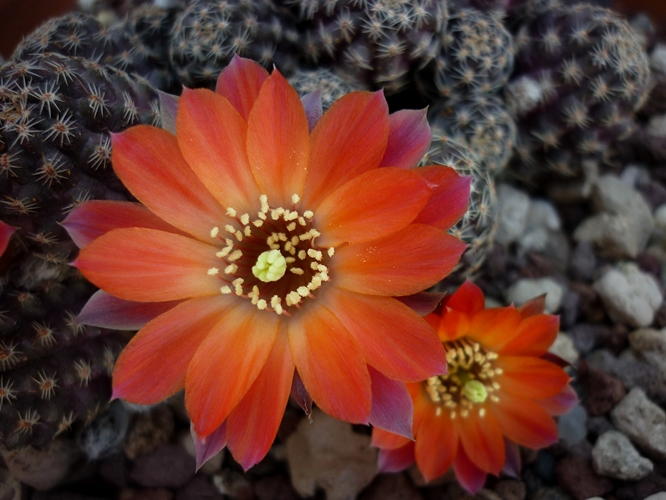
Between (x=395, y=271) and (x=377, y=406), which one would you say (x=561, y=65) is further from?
(x=377, y=406)

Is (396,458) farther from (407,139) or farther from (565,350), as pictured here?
(407,139)

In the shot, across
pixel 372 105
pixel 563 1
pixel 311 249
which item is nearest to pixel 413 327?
pixel 311 249

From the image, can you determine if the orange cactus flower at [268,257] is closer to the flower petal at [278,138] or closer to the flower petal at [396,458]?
the flower petal at [278,138]

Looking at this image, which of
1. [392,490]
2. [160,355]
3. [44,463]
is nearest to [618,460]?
[392,490]

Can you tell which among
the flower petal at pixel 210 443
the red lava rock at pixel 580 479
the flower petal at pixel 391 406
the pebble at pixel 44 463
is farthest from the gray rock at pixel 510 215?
the pebble at pixel 44 463

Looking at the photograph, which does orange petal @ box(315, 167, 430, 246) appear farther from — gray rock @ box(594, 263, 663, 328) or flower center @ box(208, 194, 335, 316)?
gray rock @ box(594, 263, 663, 328)

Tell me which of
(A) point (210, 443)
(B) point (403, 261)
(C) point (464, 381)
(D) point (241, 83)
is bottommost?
(C) point (464, 381)

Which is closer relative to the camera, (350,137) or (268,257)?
(350,137)
